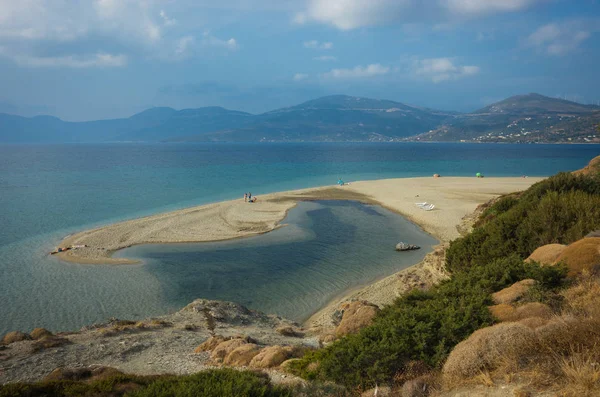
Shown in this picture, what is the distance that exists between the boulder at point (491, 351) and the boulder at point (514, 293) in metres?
2.30

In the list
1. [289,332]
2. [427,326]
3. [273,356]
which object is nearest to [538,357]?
[427,326]

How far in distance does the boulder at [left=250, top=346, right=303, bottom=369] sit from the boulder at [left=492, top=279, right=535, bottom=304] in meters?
4.94

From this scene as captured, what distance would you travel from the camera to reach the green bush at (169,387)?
6.04 meters

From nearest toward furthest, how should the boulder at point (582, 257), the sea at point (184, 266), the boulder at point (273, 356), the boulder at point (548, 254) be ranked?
1. the boulder at point (582, 257)
2. the boulder at point (273, 356)
3. the boulder at point (548, 254)
4. the sea at point (184, 266)

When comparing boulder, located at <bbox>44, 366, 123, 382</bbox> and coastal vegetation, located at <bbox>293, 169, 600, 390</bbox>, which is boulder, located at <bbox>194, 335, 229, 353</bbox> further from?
coastal vegetation, located at <bbox>293, 169, 600, 390</bbox>

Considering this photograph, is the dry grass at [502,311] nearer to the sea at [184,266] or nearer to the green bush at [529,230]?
the green bush at [529,230]

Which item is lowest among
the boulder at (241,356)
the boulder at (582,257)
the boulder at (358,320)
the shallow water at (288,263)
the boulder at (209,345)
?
the shallow water at (288,263)

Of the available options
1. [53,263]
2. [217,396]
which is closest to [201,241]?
[53,263]

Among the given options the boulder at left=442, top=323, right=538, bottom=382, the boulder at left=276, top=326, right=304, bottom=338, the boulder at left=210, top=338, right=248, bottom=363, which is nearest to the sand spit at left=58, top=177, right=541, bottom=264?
the boulder at left=276, top=326, right=304, bottom=338

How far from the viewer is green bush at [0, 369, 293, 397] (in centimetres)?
604

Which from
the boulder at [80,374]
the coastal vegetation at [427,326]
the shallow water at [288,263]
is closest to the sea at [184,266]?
the shallow water at [288,263]

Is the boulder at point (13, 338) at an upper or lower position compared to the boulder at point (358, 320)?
lower

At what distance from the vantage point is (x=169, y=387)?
20.9 feet

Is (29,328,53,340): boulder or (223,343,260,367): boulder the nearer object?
(223,343,260,367): boulder
